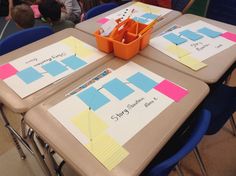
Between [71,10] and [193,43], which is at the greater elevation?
[193,43]

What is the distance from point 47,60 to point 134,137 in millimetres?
641

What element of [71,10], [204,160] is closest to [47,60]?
[204,160]

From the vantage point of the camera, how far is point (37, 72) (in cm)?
106

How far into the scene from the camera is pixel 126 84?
3.20 feet

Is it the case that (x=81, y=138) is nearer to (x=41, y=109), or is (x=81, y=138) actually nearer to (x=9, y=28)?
(x=41, y=109)

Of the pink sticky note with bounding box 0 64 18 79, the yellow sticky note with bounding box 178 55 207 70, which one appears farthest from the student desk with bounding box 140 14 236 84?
the pink sticky note with bounding box 0 64 18 79

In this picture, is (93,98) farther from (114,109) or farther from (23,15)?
(23,15)

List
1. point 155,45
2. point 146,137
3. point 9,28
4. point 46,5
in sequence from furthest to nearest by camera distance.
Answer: point 9,28 < point 46,5 < point 155,45 < point 146,137

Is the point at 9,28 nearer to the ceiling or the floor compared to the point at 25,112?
nearer to the floor

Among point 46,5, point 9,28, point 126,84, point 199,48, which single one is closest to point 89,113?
point 126,84

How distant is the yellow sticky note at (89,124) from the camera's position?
78cm

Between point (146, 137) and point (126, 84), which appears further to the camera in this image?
point (126, 84)

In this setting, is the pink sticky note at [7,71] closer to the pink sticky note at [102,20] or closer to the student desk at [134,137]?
the student desk at [134,137]

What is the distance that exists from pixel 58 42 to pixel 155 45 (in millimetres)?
552
